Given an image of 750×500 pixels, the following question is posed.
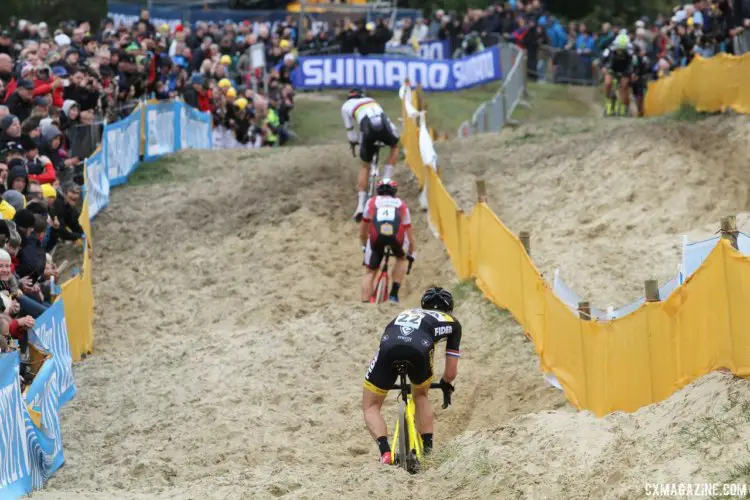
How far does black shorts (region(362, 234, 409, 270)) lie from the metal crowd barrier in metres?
10.9

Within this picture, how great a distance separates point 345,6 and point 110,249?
1954 cm

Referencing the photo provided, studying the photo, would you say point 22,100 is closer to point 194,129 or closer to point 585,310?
point 194,129

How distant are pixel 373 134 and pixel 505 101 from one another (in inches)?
450

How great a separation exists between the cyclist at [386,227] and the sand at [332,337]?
0.69 meters

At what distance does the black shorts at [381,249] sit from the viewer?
15.7 meters

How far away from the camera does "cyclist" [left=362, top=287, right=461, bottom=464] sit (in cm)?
1022

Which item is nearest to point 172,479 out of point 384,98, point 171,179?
point 171,179

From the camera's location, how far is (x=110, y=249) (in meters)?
19.8

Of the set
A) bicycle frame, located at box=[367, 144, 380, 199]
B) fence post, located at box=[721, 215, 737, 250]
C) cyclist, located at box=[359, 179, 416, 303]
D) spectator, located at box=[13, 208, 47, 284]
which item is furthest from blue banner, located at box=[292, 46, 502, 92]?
fence post, located at box=[721, 215, 737, 250]

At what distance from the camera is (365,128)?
747 inches

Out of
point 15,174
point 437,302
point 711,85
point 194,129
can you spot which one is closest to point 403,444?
point 437,302

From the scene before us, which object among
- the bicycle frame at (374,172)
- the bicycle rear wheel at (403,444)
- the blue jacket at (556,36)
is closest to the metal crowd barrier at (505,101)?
the blue jacket at (556,36)

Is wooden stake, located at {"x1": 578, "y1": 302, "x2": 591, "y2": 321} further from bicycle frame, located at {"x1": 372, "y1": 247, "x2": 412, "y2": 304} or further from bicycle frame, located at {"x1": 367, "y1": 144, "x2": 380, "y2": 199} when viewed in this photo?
bicycle frame, located at {"x1": 367, "y1": 144, "x2": 380, "y2": 199}

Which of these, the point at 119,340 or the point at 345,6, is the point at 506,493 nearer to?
the point at 119,340
